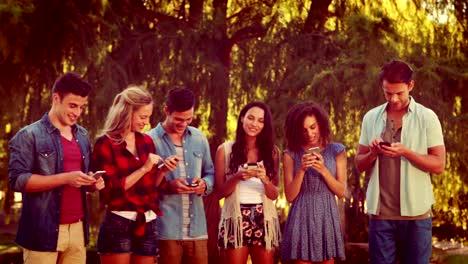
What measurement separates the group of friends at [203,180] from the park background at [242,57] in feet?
8.18

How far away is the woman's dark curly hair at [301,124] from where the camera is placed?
16.3 feet

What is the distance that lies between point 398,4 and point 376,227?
489 cm

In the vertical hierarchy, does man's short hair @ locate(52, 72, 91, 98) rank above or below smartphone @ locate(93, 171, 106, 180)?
above

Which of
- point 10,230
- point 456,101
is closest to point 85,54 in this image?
point 456,101

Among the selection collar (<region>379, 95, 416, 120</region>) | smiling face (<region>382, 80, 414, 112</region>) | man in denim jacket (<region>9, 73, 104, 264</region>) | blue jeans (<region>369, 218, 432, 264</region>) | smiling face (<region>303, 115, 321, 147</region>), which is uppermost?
smiling face (<region>382, 80, 414, 112</region>)

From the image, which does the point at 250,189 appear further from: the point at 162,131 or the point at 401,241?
the point at 401,241

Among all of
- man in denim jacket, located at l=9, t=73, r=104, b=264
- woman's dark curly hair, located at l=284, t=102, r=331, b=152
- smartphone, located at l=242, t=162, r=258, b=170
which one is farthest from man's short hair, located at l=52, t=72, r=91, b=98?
woman's dark curly hair, located at l=284, t=102, r=331, b=152

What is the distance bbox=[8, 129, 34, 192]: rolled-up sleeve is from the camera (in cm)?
426

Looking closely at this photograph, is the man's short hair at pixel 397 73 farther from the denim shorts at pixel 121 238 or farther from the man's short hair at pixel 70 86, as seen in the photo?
the man's short hair at pixel 70 86

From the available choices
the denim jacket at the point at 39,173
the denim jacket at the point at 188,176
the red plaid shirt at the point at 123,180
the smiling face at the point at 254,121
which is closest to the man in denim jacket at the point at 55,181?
the denim jacket at the point at 39,173

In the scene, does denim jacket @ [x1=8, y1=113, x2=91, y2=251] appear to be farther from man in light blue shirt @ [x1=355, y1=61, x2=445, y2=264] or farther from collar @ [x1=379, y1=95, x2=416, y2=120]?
collar @ [x1=379, y1=95, x2=416, y2=120]

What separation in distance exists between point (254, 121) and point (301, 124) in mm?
338

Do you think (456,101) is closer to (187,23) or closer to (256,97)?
(256,97)

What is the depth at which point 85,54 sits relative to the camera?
26.4 feet
